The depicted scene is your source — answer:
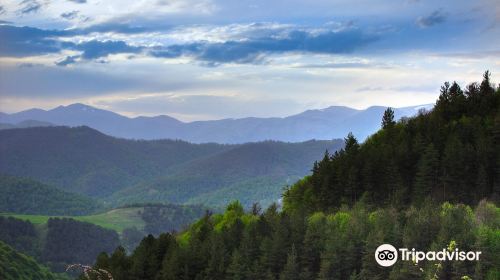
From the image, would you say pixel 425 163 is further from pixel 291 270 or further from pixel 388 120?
pixel 388 120

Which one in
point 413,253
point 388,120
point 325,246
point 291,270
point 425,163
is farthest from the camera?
point 388,120

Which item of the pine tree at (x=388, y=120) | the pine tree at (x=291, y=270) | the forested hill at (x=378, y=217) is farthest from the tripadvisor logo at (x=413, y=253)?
the pine tree at (x=388, y=120)

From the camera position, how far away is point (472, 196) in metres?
91.1

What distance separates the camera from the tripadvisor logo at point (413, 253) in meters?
61.7

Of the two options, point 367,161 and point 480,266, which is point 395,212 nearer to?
point 367,161

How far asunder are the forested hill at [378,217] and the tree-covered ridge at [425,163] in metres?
0.17

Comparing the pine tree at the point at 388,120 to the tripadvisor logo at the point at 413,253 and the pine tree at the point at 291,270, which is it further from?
the tripadvisor logo at the point at 413,253

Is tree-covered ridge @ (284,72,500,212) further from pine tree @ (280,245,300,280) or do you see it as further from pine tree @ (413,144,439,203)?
pine tree @ (280,245,300,280)

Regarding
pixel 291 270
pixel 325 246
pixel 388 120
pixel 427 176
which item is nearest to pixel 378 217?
pixel 325 246

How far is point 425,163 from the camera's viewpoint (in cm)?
9388

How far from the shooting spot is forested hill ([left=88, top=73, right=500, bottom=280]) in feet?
232

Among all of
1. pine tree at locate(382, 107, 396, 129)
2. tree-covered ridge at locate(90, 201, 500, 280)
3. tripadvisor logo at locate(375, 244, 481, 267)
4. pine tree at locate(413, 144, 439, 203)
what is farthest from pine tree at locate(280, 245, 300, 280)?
pine tree at locate(382, 107, 396, 129)

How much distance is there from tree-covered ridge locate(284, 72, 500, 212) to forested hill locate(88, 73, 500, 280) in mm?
173

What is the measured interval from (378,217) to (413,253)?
23621mm
